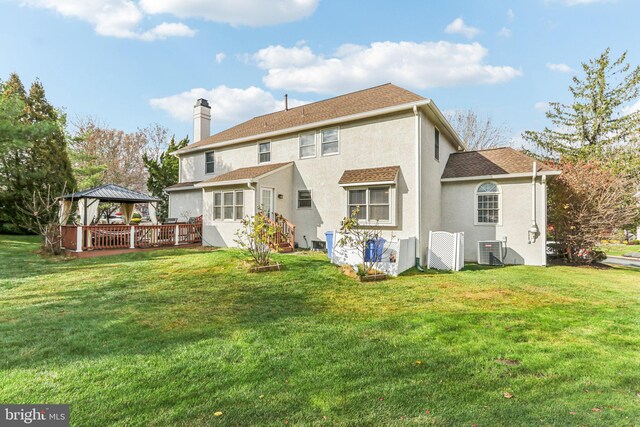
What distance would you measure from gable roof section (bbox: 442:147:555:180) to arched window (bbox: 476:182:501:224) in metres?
0.52

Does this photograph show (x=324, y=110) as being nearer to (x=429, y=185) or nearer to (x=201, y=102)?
(x=429, y=185)

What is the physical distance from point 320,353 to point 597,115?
2594cm

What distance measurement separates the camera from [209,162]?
17.0 m

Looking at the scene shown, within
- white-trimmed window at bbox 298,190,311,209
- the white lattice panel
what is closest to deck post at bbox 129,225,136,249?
white-trimmed window at bbox 298,190,311,209

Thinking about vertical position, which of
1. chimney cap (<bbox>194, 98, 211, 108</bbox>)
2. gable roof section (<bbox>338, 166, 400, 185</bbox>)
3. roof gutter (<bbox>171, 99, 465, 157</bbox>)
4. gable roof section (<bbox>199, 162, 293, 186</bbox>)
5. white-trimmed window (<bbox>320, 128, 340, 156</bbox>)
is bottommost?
gable roof section (<bbox>338, 166, 400, 185</bbox>)

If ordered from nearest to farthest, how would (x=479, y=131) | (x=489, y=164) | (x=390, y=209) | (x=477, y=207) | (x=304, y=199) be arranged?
(x=390, y=209), (x=477, y=207), (x=489, y=164), (x=304, y=199), (x=479, y=131)

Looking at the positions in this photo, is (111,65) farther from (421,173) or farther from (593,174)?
(593,174)

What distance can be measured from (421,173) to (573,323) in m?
6.47

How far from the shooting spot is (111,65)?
13492 millimetres

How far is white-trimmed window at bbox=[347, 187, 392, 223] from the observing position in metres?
10.9

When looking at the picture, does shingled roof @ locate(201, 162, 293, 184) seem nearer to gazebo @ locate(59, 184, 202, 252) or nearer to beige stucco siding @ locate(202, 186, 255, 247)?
beige stucco siding @ locate(202, 186, 255, 247)

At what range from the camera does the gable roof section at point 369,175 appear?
1061cm

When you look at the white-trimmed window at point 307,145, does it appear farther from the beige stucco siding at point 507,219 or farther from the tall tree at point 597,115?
the tall tree at point 597,115

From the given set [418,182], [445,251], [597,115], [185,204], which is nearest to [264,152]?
[185,204]
